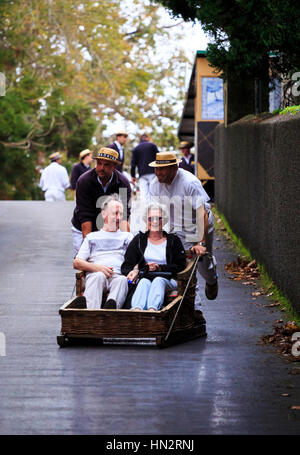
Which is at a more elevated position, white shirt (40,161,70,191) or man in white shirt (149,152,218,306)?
man in white shirt (149,152,218,306)

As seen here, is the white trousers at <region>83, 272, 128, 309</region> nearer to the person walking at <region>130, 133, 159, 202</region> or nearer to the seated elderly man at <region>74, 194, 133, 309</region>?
the seated elderly man at <region>74, 194, 133, 309</region>

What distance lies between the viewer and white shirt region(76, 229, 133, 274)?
9.77m

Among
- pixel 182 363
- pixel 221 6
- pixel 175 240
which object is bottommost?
pixel 182 363

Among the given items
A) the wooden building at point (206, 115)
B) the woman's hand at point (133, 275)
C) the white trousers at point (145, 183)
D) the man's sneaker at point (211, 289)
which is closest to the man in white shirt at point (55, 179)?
the wooden building at point (206, 115)

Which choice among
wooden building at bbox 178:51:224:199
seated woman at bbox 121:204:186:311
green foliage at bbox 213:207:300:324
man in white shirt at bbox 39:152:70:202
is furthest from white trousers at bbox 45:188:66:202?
seated woman at bbox 121:204:186:311

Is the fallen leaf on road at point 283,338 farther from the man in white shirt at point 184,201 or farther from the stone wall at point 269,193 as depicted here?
the man in white shirt at point 184,201

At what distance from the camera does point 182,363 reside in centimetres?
824

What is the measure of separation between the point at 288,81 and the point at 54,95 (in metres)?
26.0

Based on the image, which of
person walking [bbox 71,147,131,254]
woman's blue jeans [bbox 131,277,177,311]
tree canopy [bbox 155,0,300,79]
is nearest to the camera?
woman's blue jeans [bbox 131,277,177,311]

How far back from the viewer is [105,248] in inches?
388

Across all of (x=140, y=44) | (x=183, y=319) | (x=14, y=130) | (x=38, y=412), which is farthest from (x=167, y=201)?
(x=140, y=44)

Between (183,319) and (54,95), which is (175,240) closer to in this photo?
(183,319)

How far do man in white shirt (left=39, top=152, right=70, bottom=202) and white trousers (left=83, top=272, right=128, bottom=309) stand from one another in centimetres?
1682

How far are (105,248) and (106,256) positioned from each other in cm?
9
